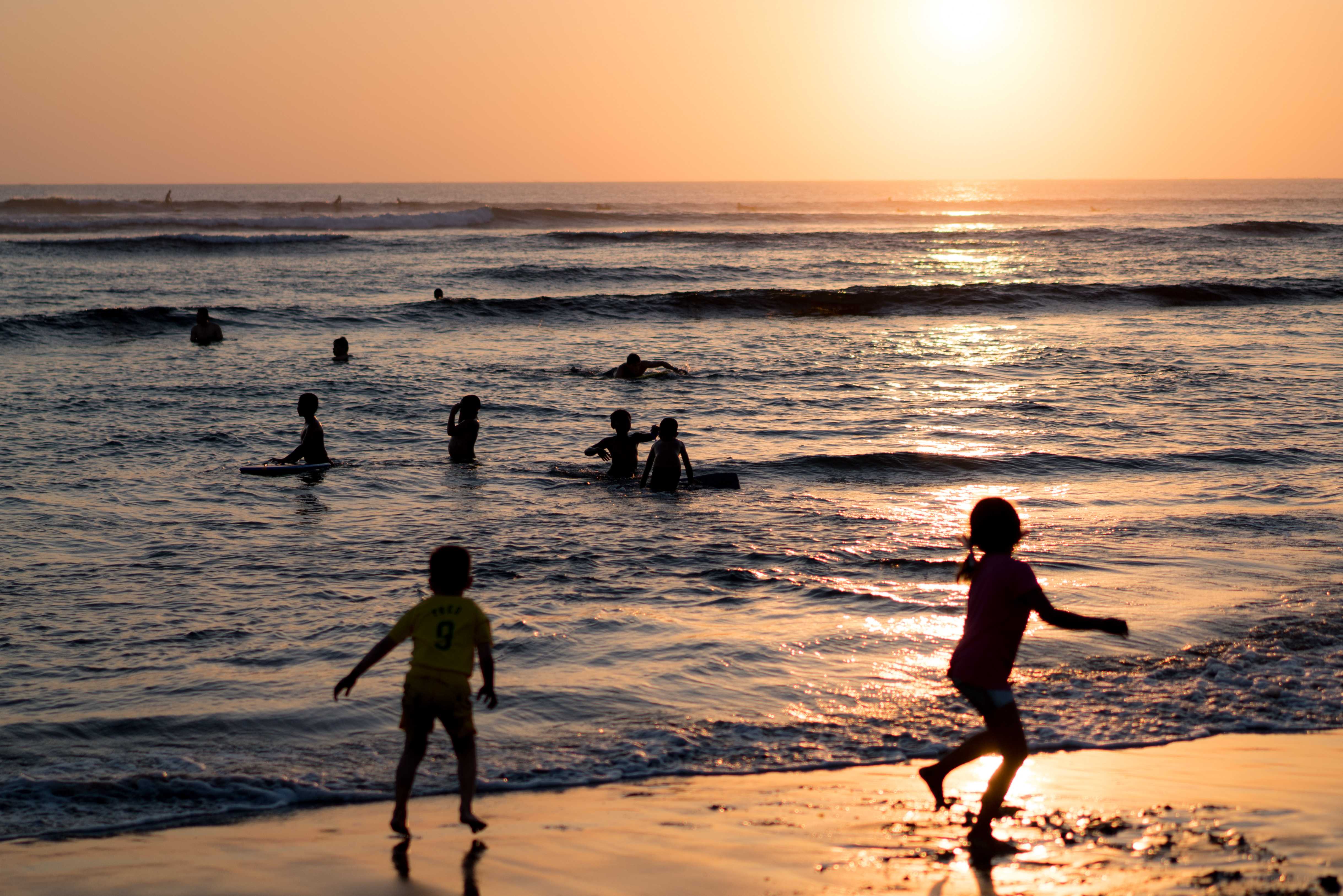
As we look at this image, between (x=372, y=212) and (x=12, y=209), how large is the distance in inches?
1016

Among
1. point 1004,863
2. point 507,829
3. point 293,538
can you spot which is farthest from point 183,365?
point 1004,863

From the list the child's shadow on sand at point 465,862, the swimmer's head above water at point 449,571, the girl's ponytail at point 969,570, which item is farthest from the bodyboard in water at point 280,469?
the girl's ponytail at point 969,570

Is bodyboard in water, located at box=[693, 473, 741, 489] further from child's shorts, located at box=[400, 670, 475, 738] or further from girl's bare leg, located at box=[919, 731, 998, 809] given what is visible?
child's shorts, located at box=[400, 670, 475, 738]

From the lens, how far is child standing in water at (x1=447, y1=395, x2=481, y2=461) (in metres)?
13.9

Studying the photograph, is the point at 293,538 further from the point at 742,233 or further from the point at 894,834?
the point at 742,233

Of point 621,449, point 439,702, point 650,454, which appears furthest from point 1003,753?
point 621,449

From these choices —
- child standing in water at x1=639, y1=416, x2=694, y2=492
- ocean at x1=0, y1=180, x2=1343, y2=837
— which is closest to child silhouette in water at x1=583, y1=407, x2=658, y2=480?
ocean at x1=0, y1=180, x2=1343, y2=837

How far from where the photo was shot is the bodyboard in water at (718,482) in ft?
42.1

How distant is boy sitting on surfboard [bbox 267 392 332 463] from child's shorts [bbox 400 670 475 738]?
914 centimetres

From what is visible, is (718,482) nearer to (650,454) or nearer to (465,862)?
(650,454)

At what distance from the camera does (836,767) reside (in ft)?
18.9

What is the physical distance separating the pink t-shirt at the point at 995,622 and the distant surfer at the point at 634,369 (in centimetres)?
1592

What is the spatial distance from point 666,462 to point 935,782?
7.73 meters

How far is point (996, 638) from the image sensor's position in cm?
472
